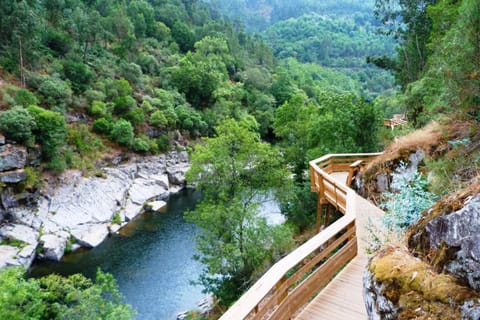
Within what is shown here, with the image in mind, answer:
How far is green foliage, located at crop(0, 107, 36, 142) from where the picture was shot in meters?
20.2

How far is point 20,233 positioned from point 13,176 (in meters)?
3.55

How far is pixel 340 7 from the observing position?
166500 millimetres

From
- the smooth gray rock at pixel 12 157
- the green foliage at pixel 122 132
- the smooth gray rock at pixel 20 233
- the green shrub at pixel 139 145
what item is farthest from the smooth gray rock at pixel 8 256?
the green shrub at pixel 139 145

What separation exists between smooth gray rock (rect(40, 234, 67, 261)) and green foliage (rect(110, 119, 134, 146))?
12.0 meters

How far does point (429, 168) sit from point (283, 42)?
11765 centimetres

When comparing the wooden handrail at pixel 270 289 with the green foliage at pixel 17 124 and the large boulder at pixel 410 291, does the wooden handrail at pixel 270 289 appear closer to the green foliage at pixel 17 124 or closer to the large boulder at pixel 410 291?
the large boulder at pixel 410 291

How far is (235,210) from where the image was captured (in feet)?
43.5

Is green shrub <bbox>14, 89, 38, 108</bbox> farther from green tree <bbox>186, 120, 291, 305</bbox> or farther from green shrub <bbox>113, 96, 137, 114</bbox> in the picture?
green tree <bbox>186, 120, 291, 305</bbox>

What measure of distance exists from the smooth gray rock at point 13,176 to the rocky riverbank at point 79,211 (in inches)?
61.1

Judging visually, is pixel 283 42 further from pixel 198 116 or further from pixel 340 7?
pixel 198 116

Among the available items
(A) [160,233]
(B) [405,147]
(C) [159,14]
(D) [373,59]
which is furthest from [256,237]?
(C) [159,14]

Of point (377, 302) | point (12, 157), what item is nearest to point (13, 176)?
point (12, 157)

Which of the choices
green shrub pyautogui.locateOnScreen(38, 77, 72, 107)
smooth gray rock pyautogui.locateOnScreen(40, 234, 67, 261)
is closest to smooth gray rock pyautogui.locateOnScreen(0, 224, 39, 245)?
smooth gray rock pyautogui.locateOnScreen(40, 234, 67, 261)

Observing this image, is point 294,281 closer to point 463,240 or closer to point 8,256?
point 463,240
